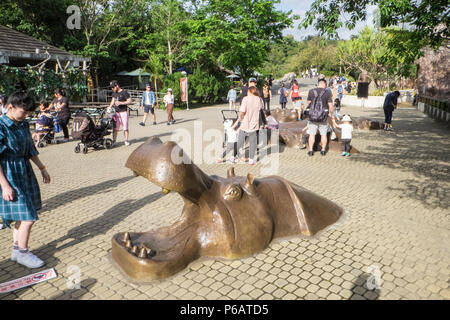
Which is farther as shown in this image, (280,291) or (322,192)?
(322,192)

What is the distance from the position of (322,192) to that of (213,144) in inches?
204

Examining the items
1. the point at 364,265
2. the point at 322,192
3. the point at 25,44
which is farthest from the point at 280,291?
the point at 25,44

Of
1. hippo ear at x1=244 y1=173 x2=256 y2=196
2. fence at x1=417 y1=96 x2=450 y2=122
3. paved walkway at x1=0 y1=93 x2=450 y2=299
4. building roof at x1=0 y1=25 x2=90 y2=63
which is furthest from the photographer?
fence at x1=417 y1=96 x2=450 y2=122

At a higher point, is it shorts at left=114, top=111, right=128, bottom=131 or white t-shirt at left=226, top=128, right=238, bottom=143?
shorts at left=114, top=111, right=128, bottom=131

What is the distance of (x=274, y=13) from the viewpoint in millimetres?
25984

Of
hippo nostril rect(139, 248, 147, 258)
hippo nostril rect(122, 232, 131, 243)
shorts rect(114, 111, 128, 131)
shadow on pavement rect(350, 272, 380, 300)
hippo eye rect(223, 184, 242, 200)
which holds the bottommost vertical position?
shadow on pavement rect(350, 272, 380, 300)

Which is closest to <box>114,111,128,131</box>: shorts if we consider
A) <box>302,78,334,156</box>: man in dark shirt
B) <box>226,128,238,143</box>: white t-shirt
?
<box>226,128,238,143</box>: white t-shirt

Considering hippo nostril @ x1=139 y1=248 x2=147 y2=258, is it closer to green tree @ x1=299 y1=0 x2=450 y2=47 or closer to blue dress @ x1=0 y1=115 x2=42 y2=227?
blue dress @ x1=0 y1=115 x2=42 y2=227

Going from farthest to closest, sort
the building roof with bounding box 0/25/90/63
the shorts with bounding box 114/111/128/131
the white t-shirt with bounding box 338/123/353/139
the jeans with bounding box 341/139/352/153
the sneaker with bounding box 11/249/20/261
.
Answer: the building roof with bounding box 0/25/90/63, the shorts with bounding box 114/111/128/131, the jeans with bounding box 341/139/352/153, the white t-shirt with bounding box 338/123/353/139, the sneaker with bounding box 11/249/20/261

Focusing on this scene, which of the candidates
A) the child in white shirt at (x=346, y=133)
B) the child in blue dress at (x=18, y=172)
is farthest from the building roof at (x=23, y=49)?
the child in white shirt at (x=346, y=133)

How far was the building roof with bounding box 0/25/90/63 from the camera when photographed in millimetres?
15948

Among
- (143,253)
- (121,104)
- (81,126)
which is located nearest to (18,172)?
(143,253)

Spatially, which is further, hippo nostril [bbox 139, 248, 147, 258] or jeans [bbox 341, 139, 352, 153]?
jeans [bbox 341, 139, 352, 153]
